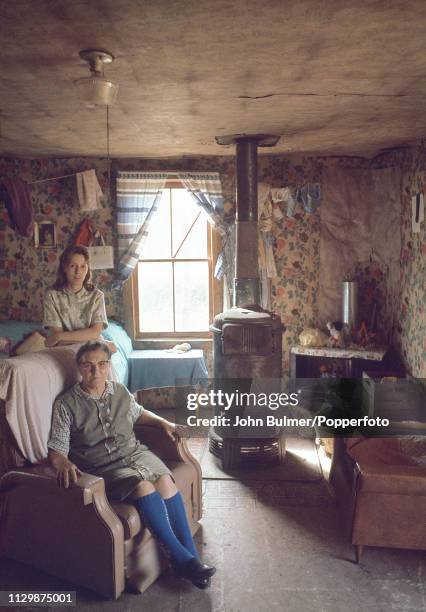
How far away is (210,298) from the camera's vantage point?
5.24 m

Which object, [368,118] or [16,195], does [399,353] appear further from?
[16,195]

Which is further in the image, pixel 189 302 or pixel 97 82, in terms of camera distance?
pixel 189 302

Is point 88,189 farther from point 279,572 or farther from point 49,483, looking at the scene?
point 279,572

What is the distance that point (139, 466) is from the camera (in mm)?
2635

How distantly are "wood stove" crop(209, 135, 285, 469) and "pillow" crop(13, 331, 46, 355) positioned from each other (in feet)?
4.04

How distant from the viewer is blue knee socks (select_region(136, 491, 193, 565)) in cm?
245

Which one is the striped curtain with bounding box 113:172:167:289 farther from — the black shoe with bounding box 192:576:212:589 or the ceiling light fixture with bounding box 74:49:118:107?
the black shoe with bounding box 192:576:212:589

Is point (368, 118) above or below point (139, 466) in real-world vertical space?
above

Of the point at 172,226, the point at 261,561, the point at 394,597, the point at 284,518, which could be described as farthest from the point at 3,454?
the point at 172,226

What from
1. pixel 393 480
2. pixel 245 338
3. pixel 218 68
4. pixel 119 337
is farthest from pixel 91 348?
pixel 119 337

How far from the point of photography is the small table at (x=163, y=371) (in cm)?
481

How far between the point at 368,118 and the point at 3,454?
299cm

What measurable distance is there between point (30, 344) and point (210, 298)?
6.92 ft

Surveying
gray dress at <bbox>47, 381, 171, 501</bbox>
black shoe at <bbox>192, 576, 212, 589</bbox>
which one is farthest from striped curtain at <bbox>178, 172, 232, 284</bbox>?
black shoe at <bbox>192, 576, 212, 589</bbox>
